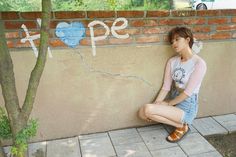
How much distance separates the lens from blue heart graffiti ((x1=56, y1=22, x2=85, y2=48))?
257 cm

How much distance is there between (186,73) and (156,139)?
2.63ft

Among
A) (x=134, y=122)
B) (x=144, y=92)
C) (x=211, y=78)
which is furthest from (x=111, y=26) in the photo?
(x=211, y=78)

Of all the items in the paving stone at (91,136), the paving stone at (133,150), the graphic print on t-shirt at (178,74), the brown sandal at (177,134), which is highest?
the graphic print on t-shirt at (178,74)

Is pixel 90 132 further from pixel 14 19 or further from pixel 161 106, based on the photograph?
pixel 14 19

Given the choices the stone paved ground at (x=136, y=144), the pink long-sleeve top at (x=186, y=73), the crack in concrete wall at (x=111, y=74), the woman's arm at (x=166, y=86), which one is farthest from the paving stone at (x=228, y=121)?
the crack in concrete wall at (x=111, y=74)

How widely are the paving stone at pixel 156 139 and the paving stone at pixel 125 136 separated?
0.26 ft

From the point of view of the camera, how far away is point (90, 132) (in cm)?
303

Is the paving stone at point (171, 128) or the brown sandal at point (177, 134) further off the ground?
the brown sandal at point (177, 134)

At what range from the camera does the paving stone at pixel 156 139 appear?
2.79 m

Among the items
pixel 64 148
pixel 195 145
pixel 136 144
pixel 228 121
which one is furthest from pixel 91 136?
pixel 228 121

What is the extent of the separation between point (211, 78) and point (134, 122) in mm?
1091

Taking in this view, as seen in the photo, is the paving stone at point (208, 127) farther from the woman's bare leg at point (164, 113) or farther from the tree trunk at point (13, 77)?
the tree trunk at point (13, 77)

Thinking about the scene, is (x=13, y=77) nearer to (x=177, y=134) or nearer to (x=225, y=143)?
(x=177, y=134)

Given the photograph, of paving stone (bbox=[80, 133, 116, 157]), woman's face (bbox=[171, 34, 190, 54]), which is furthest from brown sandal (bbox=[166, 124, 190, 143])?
woman's face (bbox=[171, 34, 190, 54])
